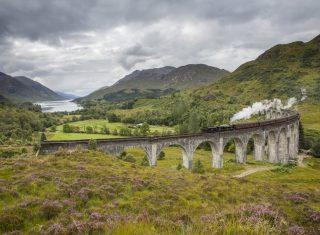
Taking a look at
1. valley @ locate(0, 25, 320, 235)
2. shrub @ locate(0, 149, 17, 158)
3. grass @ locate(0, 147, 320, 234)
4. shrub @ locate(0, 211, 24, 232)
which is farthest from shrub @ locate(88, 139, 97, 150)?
shrub @ locate(0, 149, 17, 158)

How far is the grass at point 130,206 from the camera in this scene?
7660mm

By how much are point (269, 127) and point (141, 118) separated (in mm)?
109972

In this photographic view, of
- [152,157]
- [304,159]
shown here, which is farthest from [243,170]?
[304,159]

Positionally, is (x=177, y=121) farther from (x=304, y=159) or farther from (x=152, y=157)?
(x=152, y=157)

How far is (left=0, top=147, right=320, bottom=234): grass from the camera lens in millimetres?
7660

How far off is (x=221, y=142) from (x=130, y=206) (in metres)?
47.8

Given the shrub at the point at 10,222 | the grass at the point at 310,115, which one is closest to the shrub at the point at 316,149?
the grass at the point at 310,115

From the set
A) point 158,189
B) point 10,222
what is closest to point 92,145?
point 158,189

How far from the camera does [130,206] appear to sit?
17.5m

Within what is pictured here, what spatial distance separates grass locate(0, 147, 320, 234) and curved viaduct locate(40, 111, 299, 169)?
514 inches

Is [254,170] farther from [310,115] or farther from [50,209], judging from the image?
[310,115]

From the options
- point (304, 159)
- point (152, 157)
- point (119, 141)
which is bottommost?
point (304, 159)

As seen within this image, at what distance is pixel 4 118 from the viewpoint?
15738cm

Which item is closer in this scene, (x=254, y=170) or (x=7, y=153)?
(x=254, y=170)
